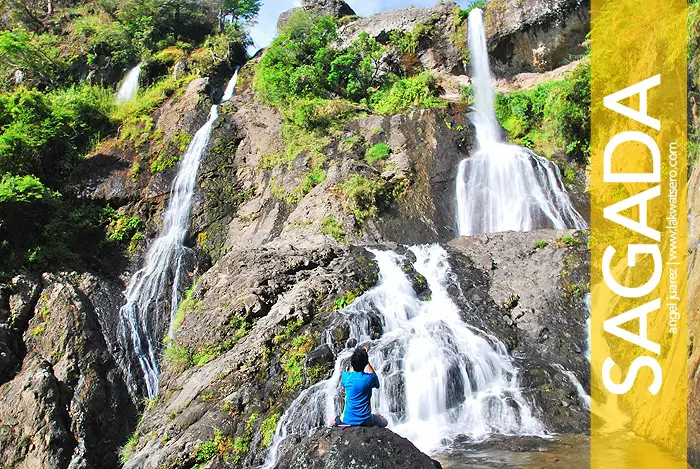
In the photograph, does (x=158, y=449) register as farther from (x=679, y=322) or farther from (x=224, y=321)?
(x=679, y=322)

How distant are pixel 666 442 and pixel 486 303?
4.66 m

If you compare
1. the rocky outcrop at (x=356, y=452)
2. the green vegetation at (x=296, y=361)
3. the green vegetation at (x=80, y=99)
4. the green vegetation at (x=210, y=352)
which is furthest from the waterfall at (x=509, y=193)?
the green vegetation at (x=80, y=99)

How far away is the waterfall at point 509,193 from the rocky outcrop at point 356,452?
1080 centimetres

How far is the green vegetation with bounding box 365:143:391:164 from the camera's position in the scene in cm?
1647

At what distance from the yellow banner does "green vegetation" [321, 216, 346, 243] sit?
640 centimetres

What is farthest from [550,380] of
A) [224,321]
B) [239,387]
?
[224,321]

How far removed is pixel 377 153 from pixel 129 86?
16.2 metres

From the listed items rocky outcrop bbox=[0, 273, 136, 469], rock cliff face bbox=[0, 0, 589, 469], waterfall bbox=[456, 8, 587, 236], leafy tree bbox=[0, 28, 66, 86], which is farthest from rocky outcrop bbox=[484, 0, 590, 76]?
leafy tree bbox=[0, 28, 66, 86]

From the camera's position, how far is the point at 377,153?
16.6m

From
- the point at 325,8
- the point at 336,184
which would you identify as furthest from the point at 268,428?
the point at 325,8

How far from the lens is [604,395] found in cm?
850

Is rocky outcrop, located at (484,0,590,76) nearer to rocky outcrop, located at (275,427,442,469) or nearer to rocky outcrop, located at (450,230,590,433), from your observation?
rocky outcrop, located at (450,230,590,433)

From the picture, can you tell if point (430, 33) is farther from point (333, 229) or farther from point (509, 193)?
point (333, 229)

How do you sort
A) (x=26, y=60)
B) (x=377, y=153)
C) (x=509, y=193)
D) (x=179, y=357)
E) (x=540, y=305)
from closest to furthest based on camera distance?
(x=540, y=305) < (x=179, y=357) < (x=509, y=193) < (x=377, y=153) < (x=26, y=60)
